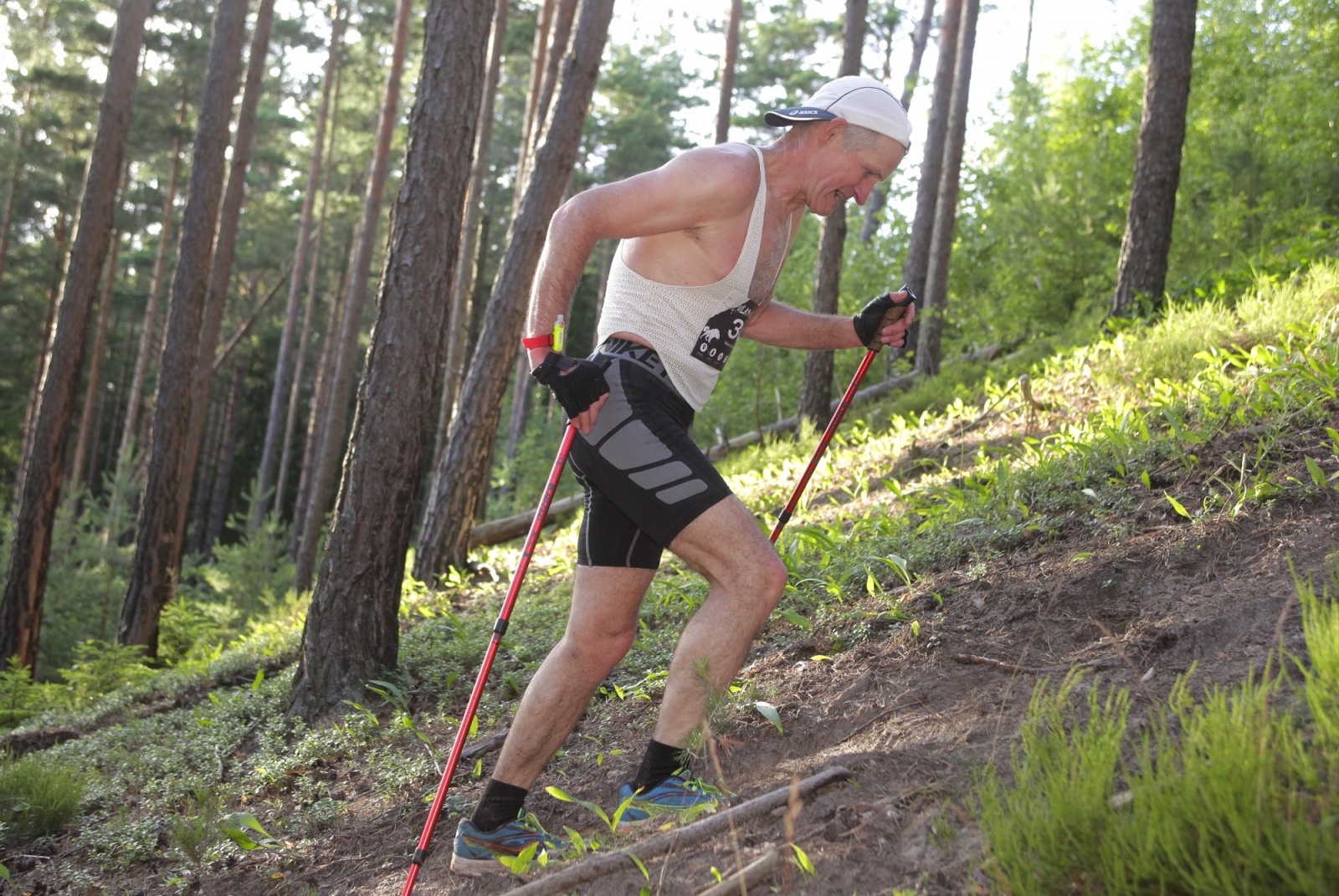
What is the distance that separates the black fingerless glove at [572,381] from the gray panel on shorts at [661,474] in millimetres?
264

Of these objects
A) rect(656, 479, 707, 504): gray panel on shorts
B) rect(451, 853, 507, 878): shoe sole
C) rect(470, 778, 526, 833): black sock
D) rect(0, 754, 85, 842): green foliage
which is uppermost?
rect(656, 479, 707, 504): gray panel on shorts

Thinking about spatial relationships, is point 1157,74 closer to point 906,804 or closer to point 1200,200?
point 1200,200

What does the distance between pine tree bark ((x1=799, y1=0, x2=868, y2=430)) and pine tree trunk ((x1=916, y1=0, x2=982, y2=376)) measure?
247 centimetres

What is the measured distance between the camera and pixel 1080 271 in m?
13.8

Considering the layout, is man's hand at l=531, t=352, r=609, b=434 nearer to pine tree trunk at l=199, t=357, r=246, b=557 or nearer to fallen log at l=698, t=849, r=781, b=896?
fallen log at l=698, t=849, r=781, b=896

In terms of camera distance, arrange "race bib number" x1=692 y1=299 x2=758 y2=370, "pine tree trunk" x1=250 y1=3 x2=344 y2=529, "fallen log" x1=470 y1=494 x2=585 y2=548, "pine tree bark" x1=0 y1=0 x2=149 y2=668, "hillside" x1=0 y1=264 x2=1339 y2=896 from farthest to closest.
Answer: "pine tree trunk" x1=250 y1=3 x2=344 y2=529 < "fallen log" x1=470 y1=494 x2=585 y2=548 < "pine tree bark" x1=0 y1=0 x2=149 y2=668 < "race bib number" x1=692 y1=299 x2=758 y2=370 < "hillside" x1=0 y1=264 x2=1339 y2=896

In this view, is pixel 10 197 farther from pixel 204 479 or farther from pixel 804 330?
pixel 804 330

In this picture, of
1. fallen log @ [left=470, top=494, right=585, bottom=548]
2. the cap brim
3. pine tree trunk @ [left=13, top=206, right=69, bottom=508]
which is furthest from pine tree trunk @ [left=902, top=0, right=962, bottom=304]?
pine tree trunk @ [left=13, top=206, right=69, bottom=508]

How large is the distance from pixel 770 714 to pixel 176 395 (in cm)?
883

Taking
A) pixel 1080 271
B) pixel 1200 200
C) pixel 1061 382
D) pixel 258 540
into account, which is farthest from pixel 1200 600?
pixel 258 540

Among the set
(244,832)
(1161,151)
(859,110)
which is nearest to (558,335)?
(859,110)

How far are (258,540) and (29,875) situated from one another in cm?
1350

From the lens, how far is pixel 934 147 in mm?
16172

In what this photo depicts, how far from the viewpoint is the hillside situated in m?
2.10
